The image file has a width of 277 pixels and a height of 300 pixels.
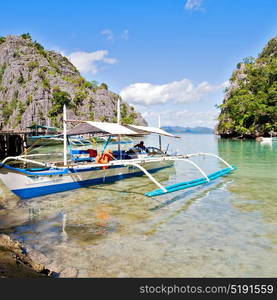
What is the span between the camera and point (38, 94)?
99.3m

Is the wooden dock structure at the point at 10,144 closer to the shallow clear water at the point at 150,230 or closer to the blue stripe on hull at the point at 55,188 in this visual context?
the blue stripe on hull at the point at 55,188

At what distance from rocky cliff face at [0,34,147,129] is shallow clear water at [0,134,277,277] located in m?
89.4

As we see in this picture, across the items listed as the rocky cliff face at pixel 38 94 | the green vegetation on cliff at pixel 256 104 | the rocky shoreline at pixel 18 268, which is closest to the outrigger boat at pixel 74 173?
the rocky shoreline at pixel 18 268

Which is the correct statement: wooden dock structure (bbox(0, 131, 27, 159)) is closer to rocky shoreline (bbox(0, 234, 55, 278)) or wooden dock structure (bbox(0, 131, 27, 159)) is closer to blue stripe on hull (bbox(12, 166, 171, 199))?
blue stripe on hull (bbox(12, 166, 171, 199))

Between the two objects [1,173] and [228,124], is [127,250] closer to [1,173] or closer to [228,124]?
[1,173]

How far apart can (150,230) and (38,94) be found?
336ft

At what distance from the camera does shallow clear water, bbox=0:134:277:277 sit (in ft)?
18.3

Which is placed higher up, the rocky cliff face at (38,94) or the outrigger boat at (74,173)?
the rocky cliff face at (38,94)

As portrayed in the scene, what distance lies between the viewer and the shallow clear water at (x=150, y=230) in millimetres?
5570

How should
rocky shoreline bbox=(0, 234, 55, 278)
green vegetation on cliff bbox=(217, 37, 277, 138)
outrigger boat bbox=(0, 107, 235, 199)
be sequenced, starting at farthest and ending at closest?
green vegetation on cliff bbox=(217, 37, 277, 138) → outrigger boat bbox=(0, 107, 235, 199) → rocky shoreline bbox=(0, 234, 55, 278)

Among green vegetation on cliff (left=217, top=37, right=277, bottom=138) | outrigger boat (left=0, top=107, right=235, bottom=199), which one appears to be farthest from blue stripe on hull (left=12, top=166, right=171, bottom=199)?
green vegetation on cliff (left=217, top=37, right=277, bottom=138)

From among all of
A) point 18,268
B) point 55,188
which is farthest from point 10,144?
point 18,268

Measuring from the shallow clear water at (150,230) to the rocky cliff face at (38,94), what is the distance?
89445mm

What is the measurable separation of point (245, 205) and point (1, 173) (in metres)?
9.69
